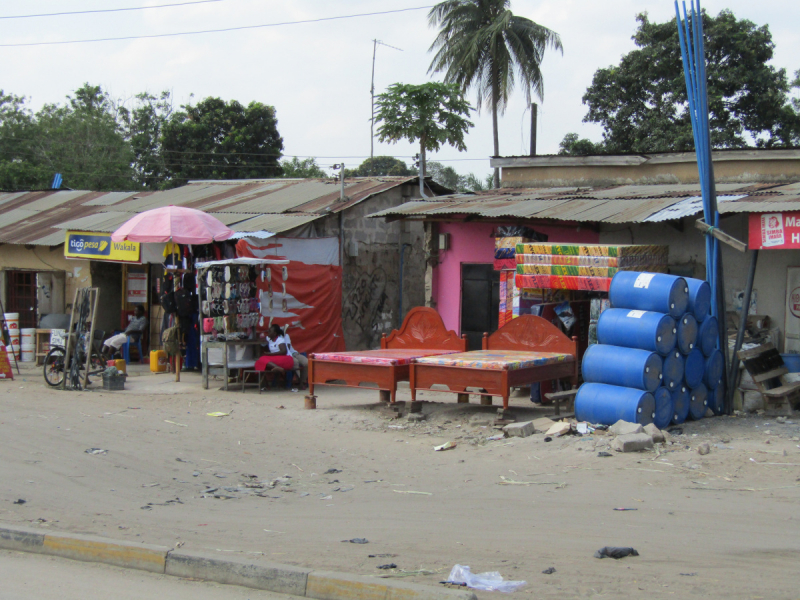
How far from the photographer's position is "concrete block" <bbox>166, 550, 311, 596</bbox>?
200 inches

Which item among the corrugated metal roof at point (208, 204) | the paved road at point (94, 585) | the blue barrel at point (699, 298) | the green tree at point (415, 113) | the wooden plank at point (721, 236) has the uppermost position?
the green tree at point (415, 113)

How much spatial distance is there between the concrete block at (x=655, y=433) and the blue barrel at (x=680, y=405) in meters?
0.93

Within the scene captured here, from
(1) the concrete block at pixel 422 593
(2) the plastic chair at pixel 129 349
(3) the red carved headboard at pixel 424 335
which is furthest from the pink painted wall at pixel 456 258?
(1) the concrete block at pixel 422 593

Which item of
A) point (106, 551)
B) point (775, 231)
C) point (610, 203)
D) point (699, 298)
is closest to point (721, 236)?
point (775, 231)

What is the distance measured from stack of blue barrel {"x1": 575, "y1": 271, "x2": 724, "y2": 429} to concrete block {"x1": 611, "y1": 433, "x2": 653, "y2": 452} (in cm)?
56

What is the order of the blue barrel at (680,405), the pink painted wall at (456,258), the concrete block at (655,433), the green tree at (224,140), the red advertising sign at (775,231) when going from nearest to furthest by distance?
1. the concrete block at (655,433)
2. the blue barrel at (680,405)
3. the red advertising sign at (775,231)
4. the pink painted wall at (456,258)
5. the green tree at (224,140)

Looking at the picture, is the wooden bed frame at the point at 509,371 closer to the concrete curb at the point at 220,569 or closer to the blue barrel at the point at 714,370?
the blue barrel at the point at 714,370

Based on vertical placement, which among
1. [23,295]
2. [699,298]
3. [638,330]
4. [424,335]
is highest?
[699,298]

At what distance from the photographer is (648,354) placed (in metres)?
9.41

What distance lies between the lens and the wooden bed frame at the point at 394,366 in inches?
452

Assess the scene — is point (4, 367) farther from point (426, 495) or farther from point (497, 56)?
point (497, 56)

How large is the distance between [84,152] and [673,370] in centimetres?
3844

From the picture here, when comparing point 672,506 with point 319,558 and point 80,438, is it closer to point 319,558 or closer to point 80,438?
point 319,558

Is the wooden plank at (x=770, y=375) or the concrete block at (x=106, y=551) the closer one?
the concrete block at (x=106, y=551)
